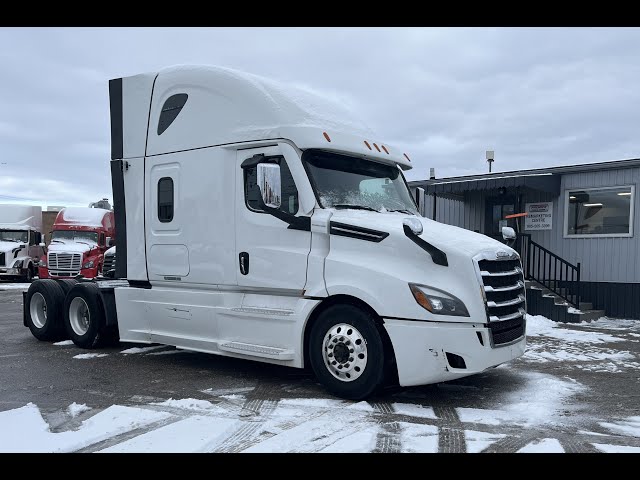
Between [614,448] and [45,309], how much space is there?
830cm

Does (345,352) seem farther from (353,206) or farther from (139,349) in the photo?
(139,349)

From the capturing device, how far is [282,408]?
5578 millimetres

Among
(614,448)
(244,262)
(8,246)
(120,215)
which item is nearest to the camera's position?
(614,448)

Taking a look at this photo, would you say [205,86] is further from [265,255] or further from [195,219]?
[265,255]

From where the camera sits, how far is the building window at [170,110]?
741 centimetres

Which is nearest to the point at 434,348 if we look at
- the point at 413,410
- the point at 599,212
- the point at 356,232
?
the point at 413,410

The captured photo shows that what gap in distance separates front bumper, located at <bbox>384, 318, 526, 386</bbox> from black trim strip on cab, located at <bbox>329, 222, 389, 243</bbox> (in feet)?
2.74

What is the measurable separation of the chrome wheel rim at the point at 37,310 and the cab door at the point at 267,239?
4.60 m

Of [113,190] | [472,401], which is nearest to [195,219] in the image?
[113,190]

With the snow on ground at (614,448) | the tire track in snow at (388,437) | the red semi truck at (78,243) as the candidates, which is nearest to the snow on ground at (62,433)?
the tire track in snow at (388,437)

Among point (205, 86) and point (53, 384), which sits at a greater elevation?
point (205, 86)

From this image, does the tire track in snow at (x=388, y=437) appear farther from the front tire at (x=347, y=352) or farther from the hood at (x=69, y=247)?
the hood at (x=69, y=247)

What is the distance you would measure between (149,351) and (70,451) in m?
4.43

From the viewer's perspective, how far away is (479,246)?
593cm
